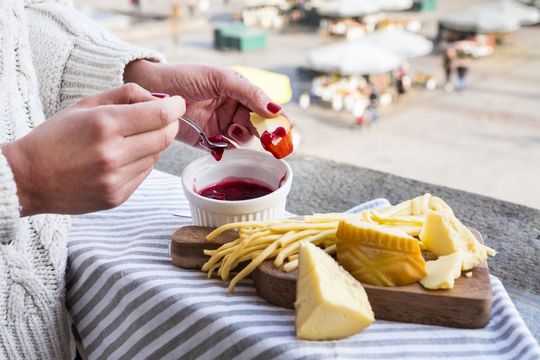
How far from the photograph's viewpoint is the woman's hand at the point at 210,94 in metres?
1.37

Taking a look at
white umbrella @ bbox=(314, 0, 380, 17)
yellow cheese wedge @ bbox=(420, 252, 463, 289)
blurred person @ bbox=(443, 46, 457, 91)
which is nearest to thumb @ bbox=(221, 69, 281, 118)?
yellow cheese wedge @ bbox=(420, 252, 463, 289)

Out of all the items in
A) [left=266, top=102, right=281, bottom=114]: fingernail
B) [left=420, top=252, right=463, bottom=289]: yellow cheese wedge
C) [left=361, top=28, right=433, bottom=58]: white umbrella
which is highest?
[left=266, top=102, right=281, bottom=114]: fingernail

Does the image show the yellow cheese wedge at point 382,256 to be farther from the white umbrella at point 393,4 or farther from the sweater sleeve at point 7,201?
the white umbrella at point 393,4

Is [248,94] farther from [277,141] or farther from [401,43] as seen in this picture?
[401,43]

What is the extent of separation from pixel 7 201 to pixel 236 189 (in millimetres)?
527

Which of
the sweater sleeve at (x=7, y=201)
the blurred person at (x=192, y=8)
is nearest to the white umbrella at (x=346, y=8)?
the blurred person at (x=192, y=8)

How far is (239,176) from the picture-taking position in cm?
133

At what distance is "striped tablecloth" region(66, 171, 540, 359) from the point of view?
0.92 m

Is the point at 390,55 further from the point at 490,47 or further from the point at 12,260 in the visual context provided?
the point at 12,260

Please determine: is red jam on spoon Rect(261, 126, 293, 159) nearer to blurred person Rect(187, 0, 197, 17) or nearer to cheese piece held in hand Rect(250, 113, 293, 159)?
cheese piece held in hand Rect(250, 113, 293, 159)

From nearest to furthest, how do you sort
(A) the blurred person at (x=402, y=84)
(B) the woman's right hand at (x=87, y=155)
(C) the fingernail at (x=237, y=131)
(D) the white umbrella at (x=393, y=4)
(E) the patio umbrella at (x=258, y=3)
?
(B) the woman's right hand at (x=87, y=155) → (C) the fingernail at (x=237, y=131) → (A) the blurred person at (x=402, y=84) → (D) the white umbrella at (x=393, y=4) → (E) the patio umbrella at (x=258, y=3)

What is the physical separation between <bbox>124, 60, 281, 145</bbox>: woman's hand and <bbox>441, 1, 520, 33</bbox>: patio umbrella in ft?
49.5

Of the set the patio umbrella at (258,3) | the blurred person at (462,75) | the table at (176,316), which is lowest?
the blurred person at (462,75)

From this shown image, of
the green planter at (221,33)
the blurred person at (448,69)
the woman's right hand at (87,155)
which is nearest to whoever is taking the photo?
the woman's right hand at (87,155)
